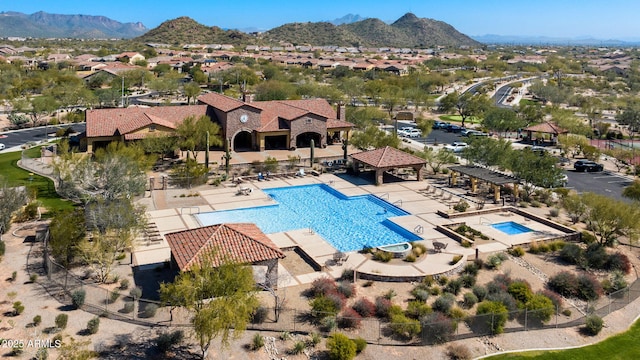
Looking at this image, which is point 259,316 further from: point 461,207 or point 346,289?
point 461,207

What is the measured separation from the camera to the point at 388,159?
148 ft

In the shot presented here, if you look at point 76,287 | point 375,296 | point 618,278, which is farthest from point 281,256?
point 618,278

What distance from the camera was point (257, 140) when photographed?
183 feet

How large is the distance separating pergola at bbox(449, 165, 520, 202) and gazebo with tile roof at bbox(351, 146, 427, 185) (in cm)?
298

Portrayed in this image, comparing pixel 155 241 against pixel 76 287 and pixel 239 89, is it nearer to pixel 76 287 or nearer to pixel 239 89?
pixel 76 287

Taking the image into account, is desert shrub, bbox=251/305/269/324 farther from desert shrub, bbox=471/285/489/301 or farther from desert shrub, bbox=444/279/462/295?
desert shrub, bbox=471/285/489/301

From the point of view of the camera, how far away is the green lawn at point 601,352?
831 inches

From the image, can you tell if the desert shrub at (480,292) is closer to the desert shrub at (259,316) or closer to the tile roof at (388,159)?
the desert shrub at (259,316)

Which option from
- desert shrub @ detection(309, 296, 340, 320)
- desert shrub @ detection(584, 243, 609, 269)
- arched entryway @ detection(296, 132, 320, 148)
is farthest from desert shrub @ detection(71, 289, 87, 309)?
arched entryway @ detection(296, 132, 320, 148)

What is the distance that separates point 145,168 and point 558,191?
30.8 meters

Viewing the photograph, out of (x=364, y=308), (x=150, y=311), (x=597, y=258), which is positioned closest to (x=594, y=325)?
(x=597, y=258)

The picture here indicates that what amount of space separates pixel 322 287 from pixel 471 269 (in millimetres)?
8125

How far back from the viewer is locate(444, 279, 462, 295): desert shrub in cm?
2602

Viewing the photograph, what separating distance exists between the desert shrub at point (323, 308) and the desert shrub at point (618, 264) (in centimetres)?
1588
